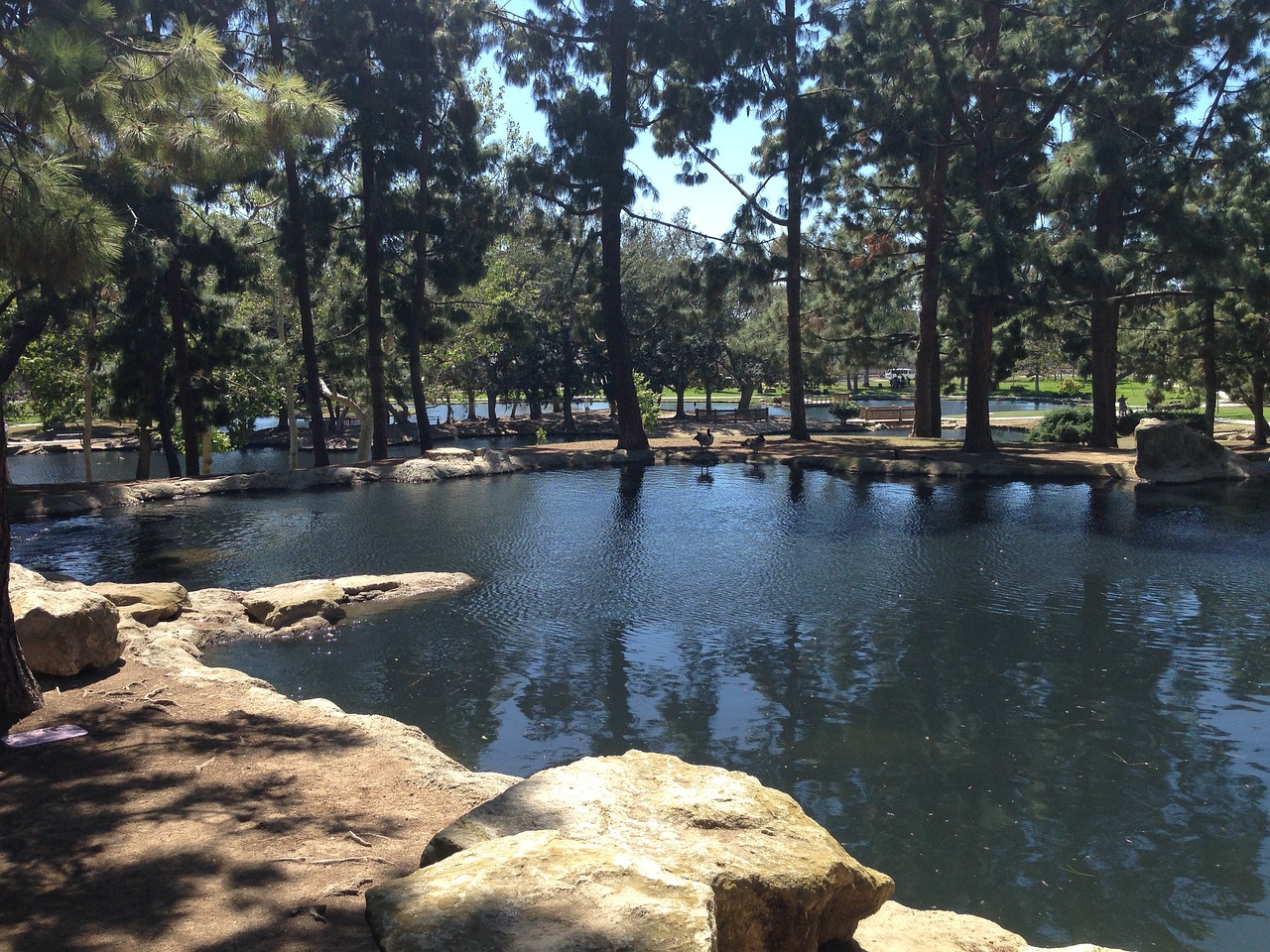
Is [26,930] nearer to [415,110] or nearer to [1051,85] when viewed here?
[415,110]

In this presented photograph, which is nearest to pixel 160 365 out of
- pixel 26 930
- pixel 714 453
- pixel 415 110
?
pixel 415 110

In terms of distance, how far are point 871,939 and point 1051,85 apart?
27848mm

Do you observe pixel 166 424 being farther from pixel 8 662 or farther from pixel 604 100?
pixel 8 662

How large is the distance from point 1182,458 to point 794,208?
43.7 feet

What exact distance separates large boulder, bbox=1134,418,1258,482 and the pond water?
88.9 inches

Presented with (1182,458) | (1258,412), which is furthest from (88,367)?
(1258,412)

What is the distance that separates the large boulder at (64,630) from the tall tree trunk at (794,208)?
23662mm

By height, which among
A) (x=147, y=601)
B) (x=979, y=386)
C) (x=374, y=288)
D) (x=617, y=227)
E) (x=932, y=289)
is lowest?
(x=147, y=601)

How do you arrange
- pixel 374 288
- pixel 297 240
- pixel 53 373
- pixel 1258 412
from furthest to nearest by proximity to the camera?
pixel 1258 412, pixel 374 288, pixel 53 373, pixel 297 240

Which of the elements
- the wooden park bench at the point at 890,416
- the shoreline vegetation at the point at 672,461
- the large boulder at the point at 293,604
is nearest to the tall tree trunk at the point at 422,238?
the shoreline vegetation at the point at 672,461

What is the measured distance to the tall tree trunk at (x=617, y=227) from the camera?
2720 cm

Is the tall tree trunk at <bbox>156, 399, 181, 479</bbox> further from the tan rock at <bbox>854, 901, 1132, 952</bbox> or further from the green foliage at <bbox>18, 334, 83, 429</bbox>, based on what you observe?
the tan rock at <bbox>854, 901, 1132, 952</bbox>

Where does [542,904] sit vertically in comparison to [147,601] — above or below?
above

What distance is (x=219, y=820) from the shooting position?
5188mm
